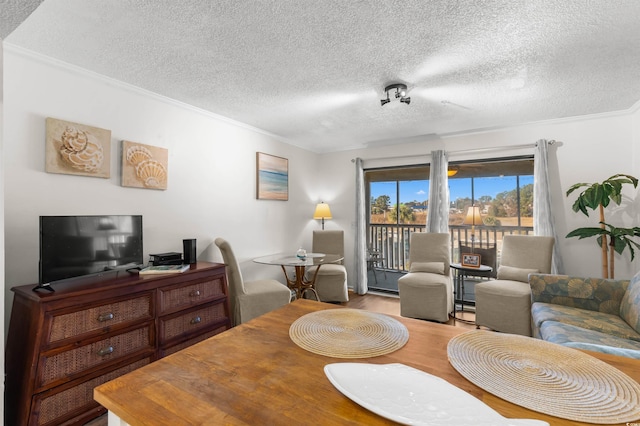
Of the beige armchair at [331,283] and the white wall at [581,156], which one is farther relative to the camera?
the beige armchair at [331,283]

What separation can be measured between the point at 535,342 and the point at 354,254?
406 centimetres

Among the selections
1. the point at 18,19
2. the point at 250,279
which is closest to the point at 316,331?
the point at 18,19

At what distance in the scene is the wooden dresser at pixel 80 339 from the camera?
1.63 metres

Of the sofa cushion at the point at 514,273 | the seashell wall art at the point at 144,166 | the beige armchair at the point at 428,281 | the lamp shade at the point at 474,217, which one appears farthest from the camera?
the lamp shade at the point at 474,217

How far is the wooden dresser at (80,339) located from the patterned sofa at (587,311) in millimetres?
2757

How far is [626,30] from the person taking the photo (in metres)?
1.86

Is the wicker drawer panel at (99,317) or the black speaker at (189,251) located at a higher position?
the black speaker at (189,251)

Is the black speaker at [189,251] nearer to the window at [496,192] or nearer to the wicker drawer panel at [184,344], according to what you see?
the wicker drawer panel at [184,344]

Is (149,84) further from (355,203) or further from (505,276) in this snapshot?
(505,276)

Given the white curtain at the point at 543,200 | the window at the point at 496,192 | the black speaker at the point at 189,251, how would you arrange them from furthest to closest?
1. the window at the point at 496,192
2. the white curtain at the point at 543,200
3. the black speaker at the point at 189,251

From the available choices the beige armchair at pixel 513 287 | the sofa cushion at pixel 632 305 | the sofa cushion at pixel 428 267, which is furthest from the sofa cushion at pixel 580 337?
the sofa cushion at pixel 428 267

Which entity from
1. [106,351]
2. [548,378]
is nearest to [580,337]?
[548,378]

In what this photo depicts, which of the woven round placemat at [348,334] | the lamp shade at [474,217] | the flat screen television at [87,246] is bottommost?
the woven round placemat at [348,334]

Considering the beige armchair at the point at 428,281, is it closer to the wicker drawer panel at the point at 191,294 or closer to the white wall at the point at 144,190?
the white wall at the point at 144,190
